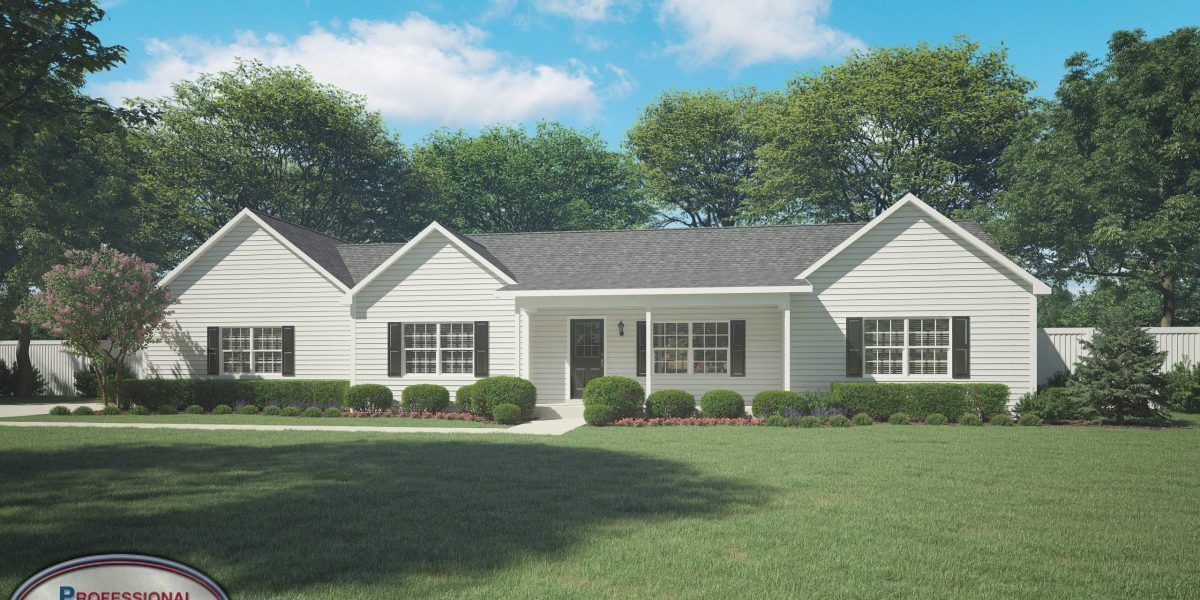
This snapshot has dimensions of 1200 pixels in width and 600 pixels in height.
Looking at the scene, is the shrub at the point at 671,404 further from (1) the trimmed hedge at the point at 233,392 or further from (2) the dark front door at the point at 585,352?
(1) the trimmed hedge at the point at 233,392

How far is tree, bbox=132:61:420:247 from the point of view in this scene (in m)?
38.7

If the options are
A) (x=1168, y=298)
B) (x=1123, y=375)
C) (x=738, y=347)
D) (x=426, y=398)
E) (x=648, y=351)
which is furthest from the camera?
(x=1168, y=298)

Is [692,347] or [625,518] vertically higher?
[692,347]

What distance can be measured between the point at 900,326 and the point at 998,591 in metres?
15.2

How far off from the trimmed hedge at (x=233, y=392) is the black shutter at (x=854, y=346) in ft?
44.6

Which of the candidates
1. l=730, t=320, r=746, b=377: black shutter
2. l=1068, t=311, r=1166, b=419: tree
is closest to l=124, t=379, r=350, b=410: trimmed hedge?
l=730, t=320, r=746, b=377: black shutter

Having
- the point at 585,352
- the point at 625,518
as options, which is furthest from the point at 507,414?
the point at 625,518

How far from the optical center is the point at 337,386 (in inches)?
857

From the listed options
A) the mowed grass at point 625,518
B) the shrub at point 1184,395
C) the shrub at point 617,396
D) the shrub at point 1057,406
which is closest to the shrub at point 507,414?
the shrub at point 617,396

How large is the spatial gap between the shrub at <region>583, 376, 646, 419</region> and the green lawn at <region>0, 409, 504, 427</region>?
242 cm

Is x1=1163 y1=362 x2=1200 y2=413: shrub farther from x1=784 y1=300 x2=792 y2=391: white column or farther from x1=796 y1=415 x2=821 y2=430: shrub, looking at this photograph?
x1=796 y1=415 x2=821 y2=430: shrub

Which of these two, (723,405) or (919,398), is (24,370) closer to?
(723,405)

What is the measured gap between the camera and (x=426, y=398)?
20.3 metres

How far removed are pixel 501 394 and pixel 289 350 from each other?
767 cm
